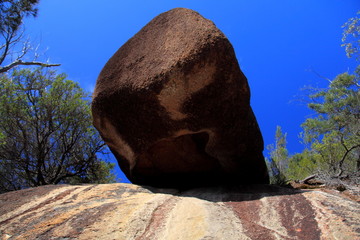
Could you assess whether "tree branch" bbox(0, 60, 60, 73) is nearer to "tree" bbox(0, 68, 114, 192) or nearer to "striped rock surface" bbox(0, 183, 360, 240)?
"tree" bbox(0, 68, 114, 192)

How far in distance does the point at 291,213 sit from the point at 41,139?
25.3ft

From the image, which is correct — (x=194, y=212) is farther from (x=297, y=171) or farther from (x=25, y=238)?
(x=297, y=171)

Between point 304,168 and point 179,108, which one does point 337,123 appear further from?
point 179,108

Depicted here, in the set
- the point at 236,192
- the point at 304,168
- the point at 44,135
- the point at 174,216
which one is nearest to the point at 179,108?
the point at 236,192

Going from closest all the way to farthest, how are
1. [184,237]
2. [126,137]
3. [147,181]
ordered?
[184,237] < [126,137] < [147,181]

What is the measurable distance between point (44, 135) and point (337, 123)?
32.2 feet

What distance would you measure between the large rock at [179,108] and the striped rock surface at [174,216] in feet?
2.81

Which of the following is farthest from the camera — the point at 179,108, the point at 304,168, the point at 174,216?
the point at 304,168

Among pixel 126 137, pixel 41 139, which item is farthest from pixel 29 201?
pixel 41 139

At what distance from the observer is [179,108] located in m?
3.41

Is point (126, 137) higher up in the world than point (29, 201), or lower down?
higher up

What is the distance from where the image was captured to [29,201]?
310 centimetres

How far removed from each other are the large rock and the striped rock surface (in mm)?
857

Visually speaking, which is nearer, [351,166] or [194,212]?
[194,212]
